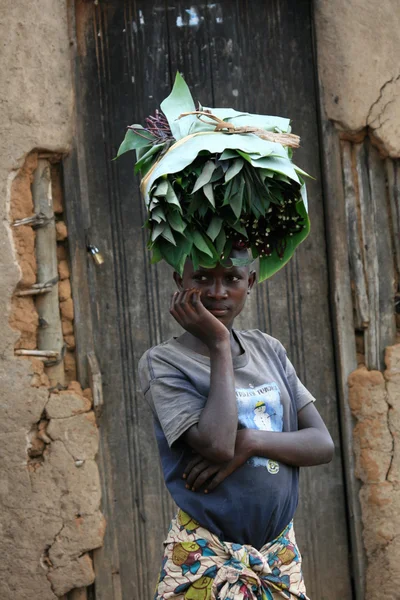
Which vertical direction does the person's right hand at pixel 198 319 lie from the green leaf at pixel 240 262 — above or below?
below

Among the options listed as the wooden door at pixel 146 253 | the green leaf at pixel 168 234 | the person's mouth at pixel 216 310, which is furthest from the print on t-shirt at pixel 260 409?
the wooden door at pixel 146 253

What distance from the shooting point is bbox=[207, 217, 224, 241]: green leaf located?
278 cm

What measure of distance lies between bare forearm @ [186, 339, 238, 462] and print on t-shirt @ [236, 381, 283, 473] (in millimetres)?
136

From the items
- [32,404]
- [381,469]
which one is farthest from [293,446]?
[381,469]

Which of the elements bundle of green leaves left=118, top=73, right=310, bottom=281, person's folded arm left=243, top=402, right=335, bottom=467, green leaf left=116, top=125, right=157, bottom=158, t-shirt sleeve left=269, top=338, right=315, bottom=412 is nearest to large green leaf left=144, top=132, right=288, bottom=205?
bundle of green leaves left=118, top=73, right=310, bottom=281

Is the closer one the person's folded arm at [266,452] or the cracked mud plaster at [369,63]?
the person's folded arm at [266,452]

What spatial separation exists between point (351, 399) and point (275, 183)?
228 centimetres

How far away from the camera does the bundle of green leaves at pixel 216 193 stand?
9.02 feet

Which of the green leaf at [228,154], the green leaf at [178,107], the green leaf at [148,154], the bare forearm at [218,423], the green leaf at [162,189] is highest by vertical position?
the green leaf at [178,107]

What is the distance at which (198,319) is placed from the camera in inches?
107

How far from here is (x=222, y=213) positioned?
2816mm

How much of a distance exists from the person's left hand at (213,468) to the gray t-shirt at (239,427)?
39mm

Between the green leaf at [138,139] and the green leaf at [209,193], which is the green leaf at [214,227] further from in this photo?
the green leaf at [138,139]

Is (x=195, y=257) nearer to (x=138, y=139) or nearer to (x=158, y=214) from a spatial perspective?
(x=158, y=214)
